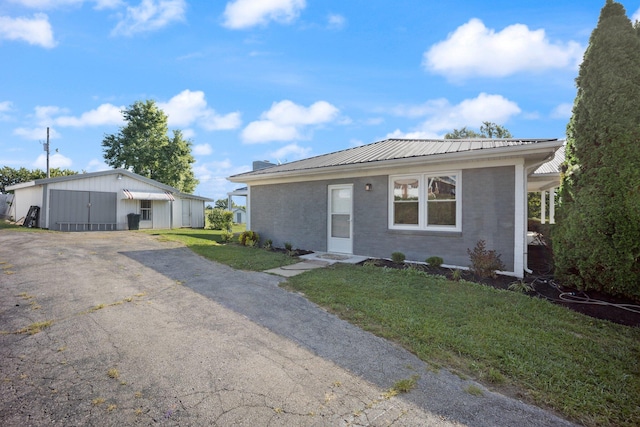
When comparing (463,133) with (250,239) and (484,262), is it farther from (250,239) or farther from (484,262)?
(484,262)

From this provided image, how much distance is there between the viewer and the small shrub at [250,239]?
36.2 ft

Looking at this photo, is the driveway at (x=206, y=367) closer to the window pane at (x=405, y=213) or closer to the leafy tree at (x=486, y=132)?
the window pane at (x=405, y=213)

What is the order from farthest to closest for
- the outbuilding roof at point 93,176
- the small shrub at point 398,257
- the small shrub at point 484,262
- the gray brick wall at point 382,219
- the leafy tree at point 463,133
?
1. the leafy tree at point 463,133
2. the outbuilding roof at point 93,176
3. the small shrub at point 398,257
4. the gray brick wall at point 382,219
5. the small shrub at point 484,262

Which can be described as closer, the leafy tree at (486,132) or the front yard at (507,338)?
the front yard at (507,338)

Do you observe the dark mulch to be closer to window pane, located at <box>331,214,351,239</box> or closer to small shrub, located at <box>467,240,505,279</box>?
small shrub, located at <box>467,240,505,279</box>

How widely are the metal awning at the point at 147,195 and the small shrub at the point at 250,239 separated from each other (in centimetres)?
958

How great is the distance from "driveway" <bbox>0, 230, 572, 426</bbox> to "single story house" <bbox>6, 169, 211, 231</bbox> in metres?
12.5

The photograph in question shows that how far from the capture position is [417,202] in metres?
7.77

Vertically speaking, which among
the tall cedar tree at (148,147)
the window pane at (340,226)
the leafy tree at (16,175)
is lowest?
the window pane at (340,226)

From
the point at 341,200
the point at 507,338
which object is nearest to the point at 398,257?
the point at 341,200

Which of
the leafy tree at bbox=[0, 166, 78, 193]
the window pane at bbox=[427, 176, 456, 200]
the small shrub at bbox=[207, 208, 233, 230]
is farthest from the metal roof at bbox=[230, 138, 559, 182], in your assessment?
the leafy tree at bbox=[0, 166, 78, 193]

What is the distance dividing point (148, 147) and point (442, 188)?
27.0 metres

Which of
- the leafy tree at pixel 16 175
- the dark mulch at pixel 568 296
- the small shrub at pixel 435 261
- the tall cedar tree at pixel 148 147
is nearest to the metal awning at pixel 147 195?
the tall cedar tree at pixel 148 147

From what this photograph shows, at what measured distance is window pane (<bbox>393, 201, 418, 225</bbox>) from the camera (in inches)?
308
